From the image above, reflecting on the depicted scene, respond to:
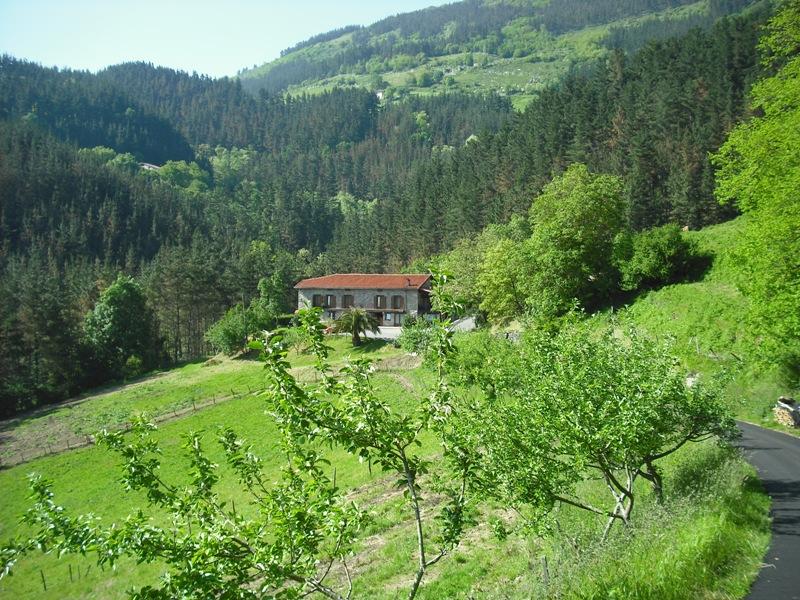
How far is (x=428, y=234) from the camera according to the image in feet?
349

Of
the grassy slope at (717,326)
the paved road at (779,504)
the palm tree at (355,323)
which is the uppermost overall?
the paved road at (779,504)

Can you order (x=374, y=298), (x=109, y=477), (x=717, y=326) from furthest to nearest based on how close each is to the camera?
1. (x=374, y=298)
2. (x=109, y=477)
3. (x=717, y=326)

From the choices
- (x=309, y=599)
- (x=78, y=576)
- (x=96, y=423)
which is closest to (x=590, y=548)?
(x=309, y=599)

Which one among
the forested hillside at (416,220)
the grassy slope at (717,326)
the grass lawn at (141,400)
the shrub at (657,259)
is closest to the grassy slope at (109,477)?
A: the grass lawn at (141,400)

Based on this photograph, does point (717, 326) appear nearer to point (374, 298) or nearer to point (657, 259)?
point (657, 259)

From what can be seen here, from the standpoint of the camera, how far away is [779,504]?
14.0 meters

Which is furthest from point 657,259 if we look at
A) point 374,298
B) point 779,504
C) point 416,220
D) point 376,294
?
point 416,220

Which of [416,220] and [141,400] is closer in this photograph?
[141,400]

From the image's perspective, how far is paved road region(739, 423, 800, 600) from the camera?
30.6 ft

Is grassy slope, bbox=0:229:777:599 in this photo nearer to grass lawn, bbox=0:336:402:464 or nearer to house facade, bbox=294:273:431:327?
grass lawn, bbox=0:336:402:464

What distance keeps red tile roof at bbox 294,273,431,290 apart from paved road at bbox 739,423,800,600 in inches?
2312

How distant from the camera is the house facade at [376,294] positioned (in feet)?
262

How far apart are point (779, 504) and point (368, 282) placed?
7119 cm

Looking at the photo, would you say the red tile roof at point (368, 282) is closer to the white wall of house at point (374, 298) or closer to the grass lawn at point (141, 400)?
the white wall of house at point (374, 298)
